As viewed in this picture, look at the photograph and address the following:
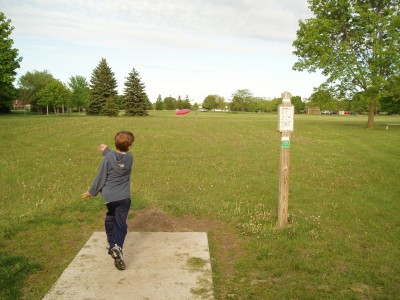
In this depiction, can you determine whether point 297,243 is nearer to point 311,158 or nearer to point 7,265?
point 7,265

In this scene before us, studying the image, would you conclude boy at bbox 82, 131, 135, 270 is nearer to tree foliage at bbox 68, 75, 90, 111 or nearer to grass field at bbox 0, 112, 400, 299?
grass field at bbox 0, 112, 400, 299

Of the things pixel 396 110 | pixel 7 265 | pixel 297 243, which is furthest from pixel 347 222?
pixel 396 110

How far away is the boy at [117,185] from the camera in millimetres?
4695

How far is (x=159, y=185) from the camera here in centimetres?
1009

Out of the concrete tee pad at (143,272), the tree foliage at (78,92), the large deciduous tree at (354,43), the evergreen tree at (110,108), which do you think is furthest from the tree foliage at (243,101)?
the concrete tee pad at (143,272)

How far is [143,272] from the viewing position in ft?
15.5

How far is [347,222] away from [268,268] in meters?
2.83

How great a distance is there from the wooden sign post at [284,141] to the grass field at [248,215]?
327 mm

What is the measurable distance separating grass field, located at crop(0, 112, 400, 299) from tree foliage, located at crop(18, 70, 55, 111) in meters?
82.3

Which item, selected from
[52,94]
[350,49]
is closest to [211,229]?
[350,49]

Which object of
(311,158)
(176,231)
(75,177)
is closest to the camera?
(176,231)

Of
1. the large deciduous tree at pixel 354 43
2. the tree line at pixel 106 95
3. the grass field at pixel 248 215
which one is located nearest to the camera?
the grass field at pixel 248 215

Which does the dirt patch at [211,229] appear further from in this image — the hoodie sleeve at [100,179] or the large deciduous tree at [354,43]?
the large deciduous tree at [354,43]

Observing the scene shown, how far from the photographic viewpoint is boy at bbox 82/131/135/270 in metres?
4.70
